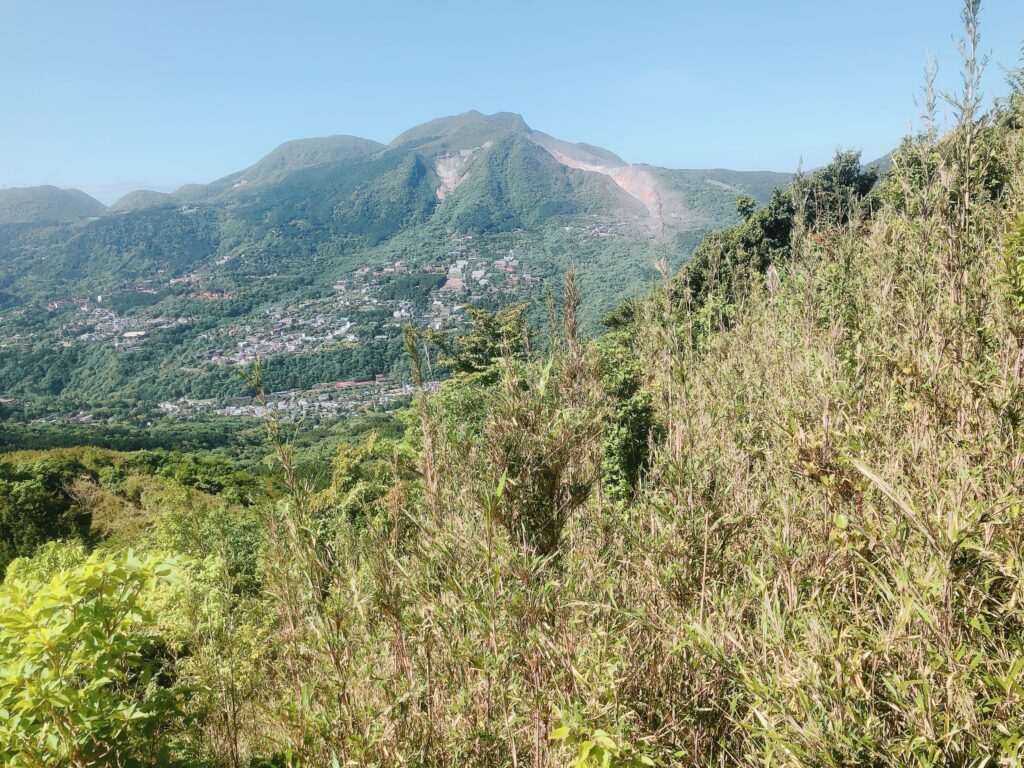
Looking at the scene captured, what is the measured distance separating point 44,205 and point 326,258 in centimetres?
11618

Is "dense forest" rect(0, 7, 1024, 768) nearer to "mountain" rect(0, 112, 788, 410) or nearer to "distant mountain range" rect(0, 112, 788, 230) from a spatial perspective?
"mountain" rect(0, 112, 788, 410)

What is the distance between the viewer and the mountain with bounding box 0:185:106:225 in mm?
156875

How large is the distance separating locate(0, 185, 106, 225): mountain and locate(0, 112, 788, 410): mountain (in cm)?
700

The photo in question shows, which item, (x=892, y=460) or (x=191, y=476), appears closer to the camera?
(x=892, y=460)

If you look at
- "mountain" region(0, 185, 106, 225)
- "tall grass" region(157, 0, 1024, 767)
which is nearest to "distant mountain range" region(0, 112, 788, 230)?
"mountain" region(0, 185, 106, 225)

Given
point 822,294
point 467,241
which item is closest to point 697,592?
point 822,294

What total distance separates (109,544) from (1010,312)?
68.6 ft

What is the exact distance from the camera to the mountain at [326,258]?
7375 cm

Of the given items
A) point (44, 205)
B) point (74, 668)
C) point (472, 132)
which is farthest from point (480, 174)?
point (74, 668)

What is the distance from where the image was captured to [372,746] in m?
2.00

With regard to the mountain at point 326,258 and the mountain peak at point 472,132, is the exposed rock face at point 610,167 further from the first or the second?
the mountain peak at point 472,132

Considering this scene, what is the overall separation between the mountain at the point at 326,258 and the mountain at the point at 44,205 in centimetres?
700

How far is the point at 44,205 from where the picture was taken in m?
167

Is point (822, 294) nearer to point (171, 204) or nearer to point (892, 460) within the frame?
point (892, 460)
